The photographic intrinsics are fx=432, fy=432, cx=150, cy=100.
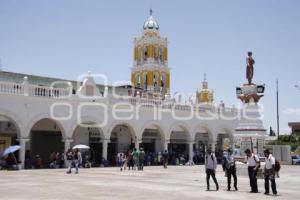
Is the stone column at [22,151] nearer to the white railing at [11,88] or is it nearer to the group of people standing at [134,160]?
the white railing at [11,88]

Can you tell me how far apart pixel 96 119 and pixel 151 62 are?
939 inches

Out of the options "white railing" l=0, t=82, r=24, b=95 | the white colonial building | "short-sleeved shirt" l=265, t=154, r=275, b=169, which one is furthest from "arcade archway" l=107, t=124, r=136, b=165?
"short-sleeved shirt" l=265, t=154, r=275, b=169

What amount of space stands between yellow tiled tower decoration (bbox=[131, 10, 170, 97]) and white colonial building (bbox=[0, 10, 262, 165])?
13298mm

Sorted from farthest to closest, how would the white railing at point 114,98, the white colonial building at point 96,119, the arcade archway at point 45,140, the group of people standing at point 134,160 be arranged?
the arcade archway at point 45,140, the group of people standing at point 134,160, the white colonial building at point 96,119, the white railing at point 114,98

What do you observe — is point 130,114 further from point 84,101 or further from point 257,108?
point 257,108

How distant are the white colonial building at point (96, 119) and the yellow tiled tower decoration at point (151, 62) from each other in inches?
524

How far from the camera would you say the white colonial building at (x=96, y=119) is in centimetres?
2455

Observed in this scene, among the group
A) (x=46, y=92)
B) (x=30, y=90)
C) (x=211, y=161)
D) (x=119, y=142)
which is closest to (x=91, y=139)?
(x=119, y=142)

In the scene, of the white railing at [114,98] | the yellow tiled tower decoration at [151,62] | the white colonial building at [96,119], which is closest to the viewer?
the white railing at [114,98]

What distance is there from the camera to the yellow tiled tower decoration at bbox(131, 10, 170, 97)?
50781 mm

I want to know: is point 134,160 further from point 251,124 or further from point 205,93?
point 205,93

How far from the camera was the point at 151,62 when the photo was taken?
50.8 metres

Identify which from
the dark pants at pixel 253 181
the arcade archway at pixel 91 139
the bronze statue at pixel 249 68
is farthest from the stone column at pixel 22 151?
the dark pants at pixel 253 181

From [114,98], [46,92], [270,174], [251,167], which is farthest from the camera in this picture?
[114,98]
